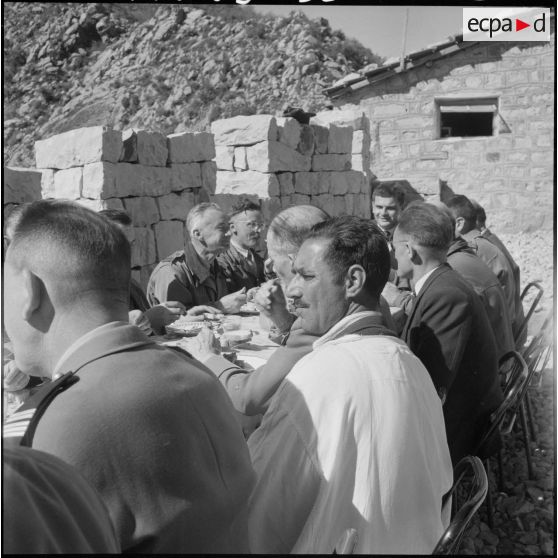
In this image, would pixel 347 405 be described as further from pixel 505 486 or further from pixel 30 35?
pixel 30 35

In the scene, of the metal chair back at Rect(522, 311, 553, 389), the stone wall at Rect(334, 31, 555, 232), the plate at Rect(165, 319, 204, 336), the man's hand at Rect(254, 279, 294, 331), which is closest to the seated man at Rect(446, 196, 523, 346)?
the metal chair back at Rect(522, 311, 553, 389)

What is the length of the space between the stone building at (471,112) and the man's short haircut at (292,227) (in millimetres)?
9296

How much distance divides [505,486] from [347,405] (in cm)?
243

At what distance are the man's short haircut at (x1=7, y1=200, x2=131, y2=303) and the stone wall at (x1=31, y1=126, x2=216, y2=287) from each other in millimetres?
3745

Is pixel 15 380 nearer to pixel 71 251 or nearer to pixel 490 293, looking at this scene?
pixel 71 251

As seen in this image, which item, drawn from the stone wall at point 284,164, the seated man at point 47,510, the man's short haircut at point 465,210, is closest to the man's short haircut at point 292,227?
the seated man at point 47,510

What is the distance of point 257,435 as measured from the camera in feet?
5.98

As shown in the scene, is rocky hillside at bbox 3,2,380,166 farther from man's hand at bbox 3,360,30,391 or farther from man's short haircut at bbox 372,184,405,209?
man's hand at bbox 3,360,30,391

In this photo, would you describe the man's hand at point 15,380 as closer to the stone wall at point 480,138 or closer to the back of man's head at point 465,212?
the back of man's head at point 465,212

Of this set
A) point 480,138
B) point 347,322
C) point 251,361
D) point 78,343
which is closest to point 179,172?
point 251,361

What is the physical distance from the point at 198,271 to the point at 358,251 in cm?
238

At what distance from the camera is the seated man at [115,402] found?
3.97 feet

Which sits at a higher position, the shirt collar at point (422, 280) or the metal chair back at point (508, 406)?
the shirt collar at point (422, 280)

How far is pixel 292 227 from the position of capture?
10.1 ft
